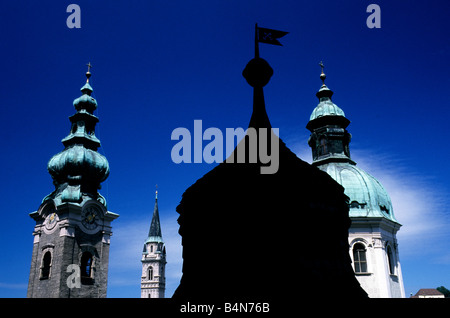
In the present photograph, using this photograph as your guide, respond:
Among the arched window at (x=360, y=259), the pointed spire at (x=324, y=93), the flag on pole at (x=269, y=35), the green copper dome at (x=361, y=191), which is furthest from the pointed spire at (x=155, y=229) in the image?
the flag on pole at (x=269, y=35)

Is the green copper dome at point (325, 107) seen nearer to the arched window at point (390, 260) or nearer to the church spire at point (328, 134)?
the church spire at point (328, 134)

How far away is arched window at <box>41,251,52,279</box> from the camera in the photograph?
3584 centimetres

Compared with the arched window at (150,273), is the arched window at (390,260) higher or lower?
lower

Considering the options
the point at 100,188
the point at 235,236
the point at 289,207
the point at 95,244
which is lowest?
the point at 235,236

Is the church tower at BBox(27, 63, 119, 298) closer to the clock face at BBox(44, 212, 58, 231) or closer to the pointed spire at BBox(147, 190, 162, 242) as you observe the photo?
the clock face at BBox(44, 212, 58, 231)

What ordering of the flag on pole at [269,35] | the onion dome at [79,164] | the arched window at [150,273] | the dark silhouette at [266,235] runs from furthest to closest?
the arched window at [150,273]
the onion dome at [79,164]
the flag on pole at [269,35]
the dark silhouette at [266,235]

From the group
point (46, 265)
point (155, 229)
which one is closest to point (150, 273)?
point (155, 229)

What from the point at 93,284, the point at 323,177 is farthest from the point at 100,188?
the point at 323,177

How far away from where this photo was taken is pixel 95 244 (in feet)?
124

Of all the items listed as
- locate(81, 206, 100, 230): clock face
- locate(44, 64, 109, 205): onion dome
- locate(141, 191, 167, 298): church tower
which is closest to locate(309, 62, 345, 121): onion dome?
locate(44, 64, 109, 205): onion dome

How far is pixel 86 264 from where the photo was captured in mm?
36719

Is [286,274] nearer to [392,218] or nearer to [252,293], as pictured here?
[252,293]

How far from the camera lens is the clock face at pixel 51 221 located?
37031 mm
